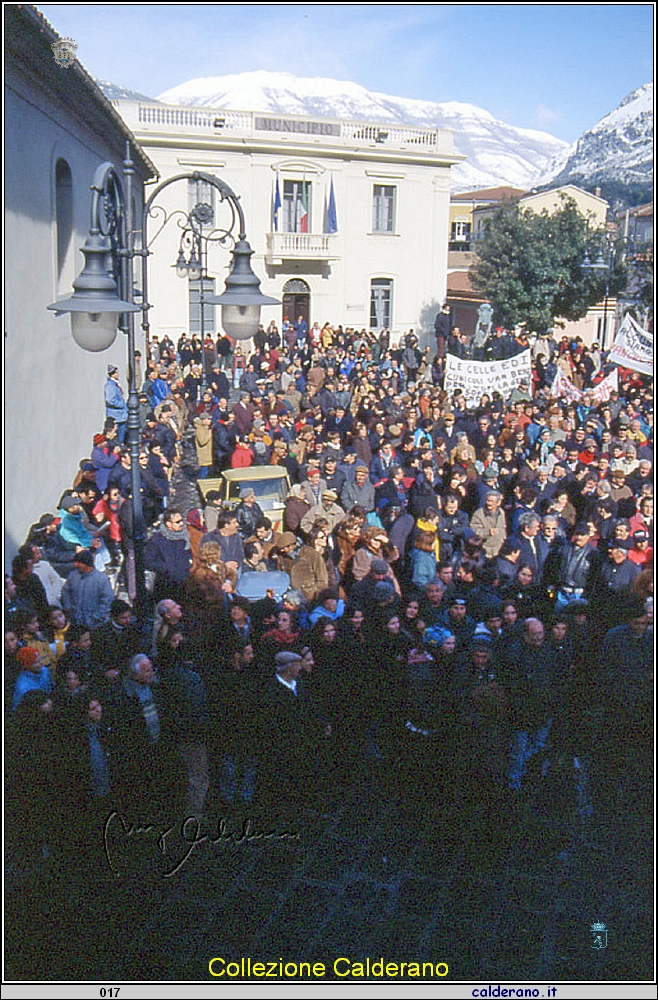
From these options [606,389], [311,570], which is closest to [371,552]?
[311,570]

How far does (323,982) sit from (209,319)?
2303 centimetres

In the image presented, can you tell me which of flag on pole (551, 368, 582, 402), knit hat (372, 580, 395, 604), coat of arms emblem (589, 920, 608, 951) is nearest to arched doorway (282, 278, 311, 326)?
flag on pole (551, 368, 582, 402)

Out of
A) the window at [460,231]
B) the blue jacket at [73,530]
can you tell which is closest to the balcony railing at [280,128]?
the blue jacket at [73,530]

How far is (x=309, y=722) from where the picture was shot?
6.24 metres

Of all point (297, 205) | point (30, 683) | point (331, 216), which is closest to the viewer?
point (30, 683)

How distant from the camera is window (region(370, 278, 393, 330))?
29484 millimetres

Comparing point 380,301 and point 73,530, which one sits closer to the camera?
point 73,530

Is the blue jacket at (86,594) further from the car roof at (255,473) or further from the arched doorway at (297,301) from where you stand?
the arched doorway at (297,301)

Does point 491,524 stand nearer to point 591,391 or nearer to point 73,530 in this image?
point 73,530

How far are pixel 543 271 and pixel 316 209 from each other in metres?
7.22

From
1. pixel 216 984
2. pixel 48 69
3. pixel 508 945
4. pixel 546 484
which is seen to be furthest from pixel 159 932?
pixel 48 69

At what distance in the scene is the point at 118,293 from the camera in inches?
277
